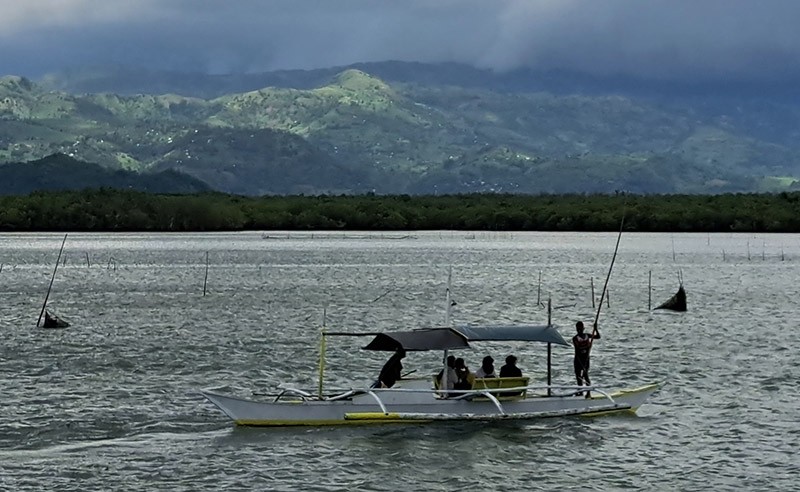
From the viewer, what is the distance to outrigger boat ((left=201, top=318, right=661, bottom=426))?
34812 mm

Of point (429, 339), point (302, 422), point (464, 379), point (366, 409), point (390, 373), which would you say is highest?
point (429, 339)

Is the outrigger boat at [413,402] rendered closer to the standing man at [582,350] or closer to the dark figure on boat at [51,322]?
the standing man at [582,350]

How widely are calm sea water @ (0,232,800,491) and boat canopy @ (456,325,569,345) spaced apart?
2504 millimetres

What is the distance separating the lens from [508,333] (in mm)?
36844

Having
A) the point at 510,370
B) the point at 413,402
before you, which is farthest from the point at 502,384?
the point at 413,402

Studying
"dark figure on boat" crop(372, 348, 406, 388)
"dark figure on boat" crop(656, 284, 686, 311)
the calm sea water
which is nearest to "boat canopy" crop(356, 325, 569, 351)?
"dark figure on boat" crop(372, 348, 406, 388)

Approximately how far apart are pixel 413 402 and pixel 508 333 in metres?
3.69

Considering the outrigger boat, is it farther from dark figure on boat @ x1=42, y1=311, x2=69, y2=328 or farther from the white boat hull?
dark figure on boat @ x1=42, y1=311, x2=69, y2=328

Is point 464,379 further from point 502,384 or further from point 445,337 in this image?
point 445,337

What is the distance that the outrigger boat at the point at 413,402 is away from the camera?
34.8 m

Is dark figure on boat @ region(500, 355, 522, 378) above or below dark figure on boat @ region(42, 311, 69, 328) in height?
above

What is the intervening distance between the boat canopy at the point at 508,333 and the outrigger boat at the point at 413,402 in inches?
1.6

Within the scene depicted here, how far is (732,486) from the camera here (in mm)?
29594

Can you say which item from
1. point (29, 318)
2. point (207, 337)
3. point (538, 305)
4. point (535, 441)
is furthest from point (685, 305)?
point (535, 441)
